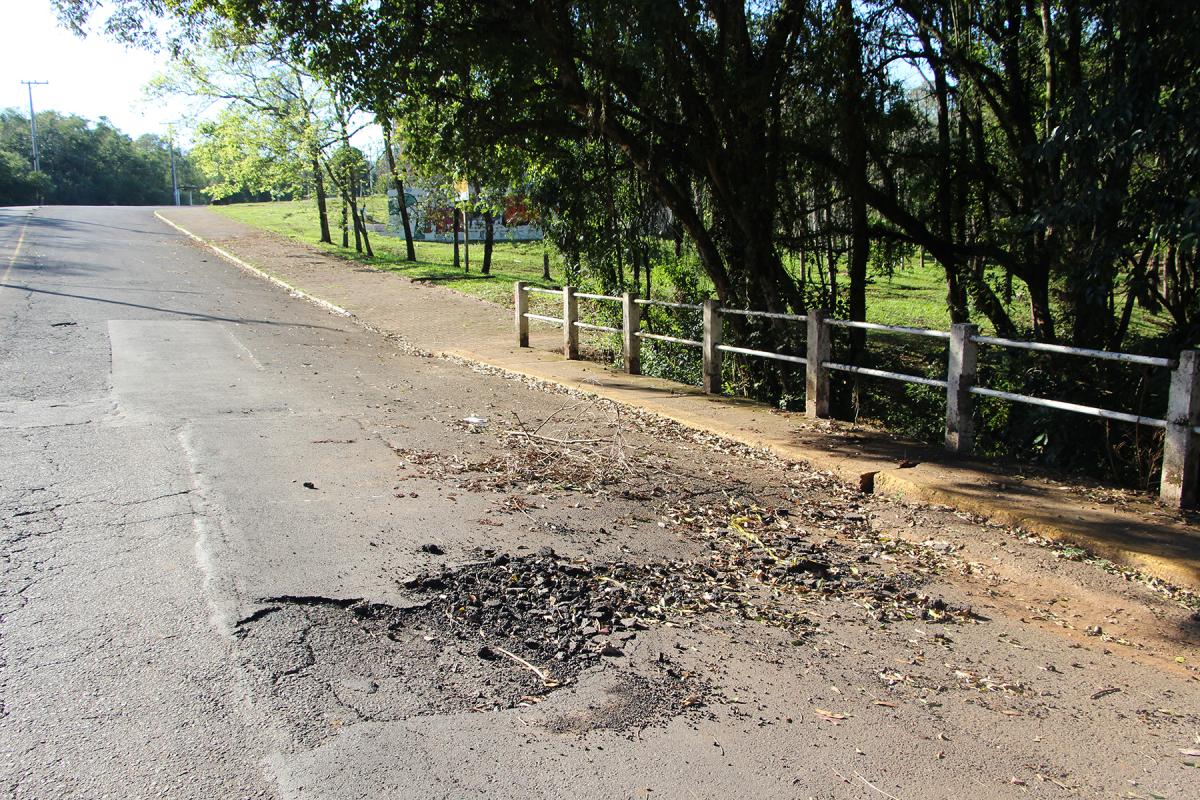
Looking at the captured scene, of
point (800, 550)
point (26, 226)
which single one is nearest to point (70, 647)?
point (800, 550)

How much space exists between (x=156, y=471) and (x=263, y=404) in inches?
123

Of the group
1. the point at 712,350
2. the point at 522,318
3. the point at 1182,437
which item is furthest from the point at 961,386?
the point at 522,318

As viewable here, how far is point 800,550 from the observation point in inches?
247

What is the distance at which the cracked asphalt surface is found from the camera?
3602 mm

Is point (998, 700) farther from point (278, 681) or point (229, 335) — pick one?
point (229, 335)

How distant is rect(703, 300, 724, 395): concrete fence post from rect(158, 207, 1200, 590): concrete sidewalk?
20 cm

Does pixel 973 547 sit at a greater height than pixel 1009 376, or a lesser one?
Result: lesser

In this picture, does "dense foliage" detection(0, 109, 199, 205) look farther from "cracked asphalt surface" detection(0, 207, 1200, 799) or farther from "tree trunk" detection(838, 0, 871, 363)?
"cracked asphalt surface" detection(0, 207, 1200, 799)

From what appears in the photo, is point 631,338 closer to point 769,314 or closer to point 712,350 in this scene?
point 712,350

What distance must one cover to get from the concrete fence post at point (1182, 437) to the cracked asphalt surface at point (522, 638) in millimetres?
1327

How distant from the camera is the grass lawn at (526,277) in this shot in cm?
1823

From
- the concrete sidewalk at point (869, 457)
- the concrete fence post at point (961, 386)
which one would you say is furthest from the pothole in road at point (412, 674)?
the concrete fence post at point (961, 386)

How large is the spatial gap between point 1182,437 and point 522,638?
4941 millimetres

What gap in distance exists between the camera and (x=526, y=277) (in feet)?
100
